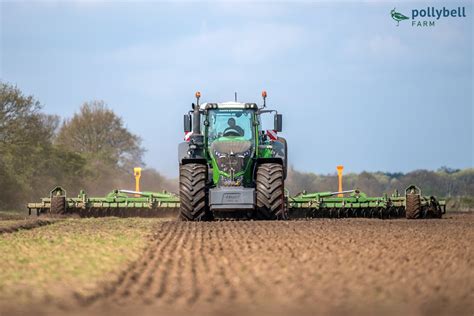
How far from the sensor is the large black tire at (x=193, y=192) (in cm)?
2158

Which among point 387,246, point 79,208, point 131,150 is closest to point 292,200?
point 79,208

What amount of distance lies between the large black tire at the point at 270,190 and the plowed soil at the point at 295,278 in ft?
20.9

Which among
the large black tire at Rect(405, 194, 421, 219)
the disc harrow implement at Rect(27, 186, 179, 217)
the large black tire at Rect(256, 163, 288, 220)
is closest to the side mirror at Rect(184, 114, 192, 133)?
the large black tire at Rect(256, 163, 288, 220)

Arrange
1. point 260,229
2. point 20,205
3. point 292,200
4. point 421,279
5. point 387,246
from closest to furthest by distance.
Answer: point 421,279 → point 387,246 → point 260,229 → point 292,200 → point 20,205

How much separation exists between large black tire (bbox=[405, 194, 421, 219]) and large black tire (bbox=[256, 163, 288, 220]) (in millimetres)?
6200

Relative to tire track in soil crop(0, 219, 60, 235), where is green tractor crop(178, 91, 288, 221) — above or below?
above

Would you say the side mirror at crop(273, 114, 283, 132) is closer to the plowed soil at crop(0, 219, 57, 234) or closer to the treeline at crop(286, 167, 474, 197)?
the plowed soil at crop(0, 219, 57, 234)

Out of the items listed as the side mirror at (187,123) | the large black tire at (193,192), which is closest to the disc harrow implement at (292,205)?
the side mirror at (187,123)

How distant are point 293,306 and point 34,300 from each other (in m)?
2.33

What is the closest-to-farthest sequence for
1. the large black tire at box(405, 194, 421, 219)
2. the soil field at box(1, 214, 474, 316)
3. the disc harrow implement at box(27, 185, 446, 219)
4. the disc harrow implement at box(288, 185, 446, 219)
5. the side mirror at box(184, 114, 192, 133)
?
the soil field at box(1, 214, 474, 316) < the side mirror at box(184, 114, 192, 133) < the disc harrow implement at box(288, 185, 446, 219) < the disc harrow implement at box(27, 185, 446, 219) < the large black tire at box(405, 194, 421, 219)

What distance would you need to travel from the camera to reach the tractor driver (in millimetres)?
22484

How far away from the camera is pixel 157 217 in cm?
2673

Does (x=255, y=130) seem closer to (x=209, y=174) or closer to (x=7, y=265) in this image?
(x=209, y=174)

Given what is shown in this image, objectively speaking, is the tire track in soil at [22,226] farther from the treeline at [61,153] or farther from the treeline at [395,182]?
the treeline at [395,182]
